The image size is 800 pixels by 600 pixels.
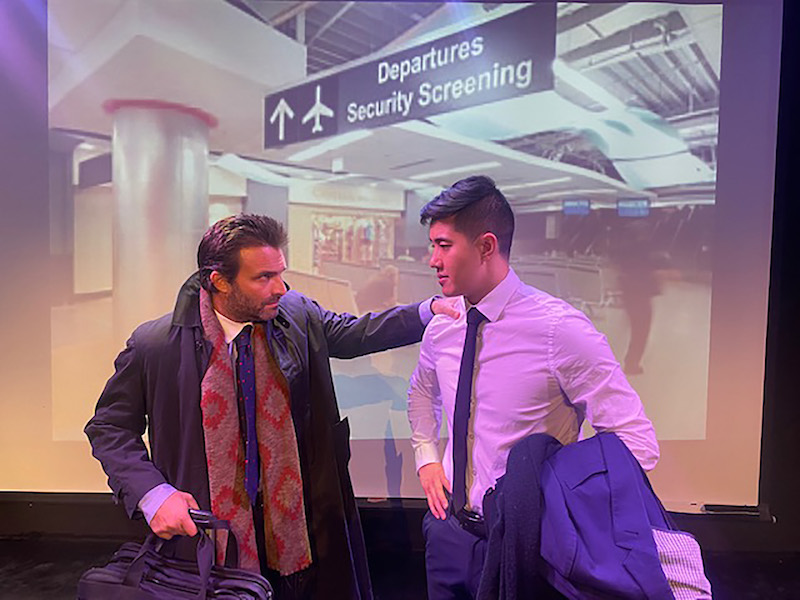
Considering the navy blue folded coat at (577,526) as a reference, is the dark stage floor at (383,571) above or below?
below

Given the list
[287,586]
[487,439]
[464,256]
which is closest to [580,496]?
[487,439]

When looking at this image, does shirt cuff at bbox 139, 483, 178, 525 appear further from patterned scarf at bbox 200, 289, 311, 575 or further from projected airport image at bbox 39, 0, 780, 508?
projected airport image at bbox 39, 0, 780, 508

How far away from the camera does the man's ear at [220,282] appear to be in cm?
144

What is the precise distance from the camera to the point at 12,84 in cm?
263

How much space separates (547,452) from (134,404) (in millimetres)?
990

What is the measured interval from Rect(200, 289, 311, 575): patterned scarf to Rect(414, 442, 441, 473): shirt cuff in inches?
12.8

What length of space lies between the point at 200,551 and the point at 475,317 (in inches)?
32.7

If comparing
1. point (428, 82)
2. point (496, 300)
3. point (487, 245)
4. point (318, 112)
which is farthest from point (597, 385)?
point (318, 112)

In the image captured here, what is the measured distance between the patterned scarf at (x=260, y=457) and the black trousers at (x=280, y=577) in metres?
0.02

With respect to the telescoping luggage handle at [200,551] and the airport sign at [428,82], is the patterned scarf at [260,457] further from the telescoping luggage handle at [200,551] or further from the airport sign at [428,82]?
the airport sign at [428,82]

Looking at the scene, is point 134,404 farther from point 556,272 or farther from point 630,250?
point 630,250

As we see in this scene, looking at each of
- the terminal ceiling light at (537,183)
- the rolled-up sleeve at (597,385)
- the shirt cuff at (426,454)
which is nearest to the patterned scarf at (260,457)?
the shirt cuff at (426,454)

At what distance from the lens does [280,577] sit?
1494 millimetres

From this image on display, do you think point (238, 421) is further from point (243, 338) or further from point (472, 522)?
point (472, 522)
